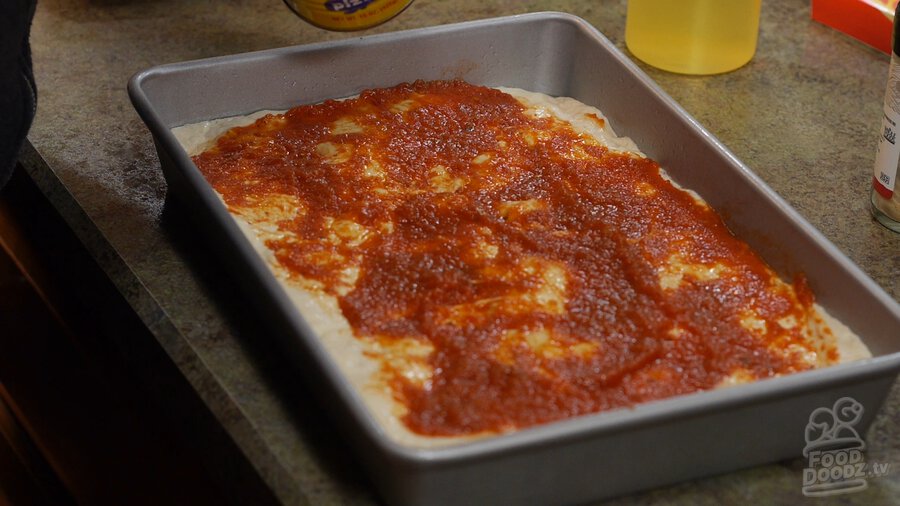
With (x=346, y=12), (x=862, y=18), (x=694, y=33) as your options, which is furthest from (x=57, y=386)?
(x=862, y=18)

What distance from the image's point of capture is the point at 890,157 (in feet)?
3.72

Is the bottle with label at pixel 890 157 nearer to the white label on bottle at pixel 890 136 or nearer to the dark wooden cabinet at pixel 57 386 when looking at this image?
the white label on bottle at pixel 890 136

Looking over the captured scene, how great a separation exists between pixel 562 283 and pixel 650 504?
0.25 m

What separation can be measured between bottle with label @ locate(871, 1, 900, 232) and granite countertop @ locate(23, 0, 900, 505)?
2 cm

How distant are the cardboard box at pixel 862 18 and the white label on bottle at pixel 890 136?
45 cm

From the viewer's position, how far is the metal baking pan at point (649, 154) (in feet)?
2.61

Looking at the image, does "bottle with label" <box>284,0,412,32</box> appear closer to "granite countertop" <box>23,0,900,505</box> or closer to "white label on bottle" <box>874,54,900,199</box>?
"granite countertop" <box>23,0,900,505</box>

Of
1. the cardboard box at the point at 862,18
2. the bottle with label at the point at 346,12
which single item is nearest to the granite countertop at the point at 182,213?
the cardboard box at the point at 862,18

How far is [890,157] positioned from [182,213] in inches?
31.1

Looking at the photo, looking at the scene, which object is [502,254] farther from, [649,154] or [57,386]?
[57,386]

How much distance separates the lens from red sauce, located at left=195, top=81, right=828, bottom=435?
2.99 feet

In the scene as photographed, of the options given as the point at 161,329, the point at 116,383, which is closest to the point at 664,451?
the point at 161,329

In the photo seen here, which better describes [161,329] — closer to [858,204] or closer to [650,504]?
[650,504]

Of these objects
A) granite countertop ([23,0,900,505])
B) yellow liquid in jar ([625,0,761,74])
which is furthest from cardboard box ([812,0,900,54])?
yellow liquid in jar ([625,0,761,74])
